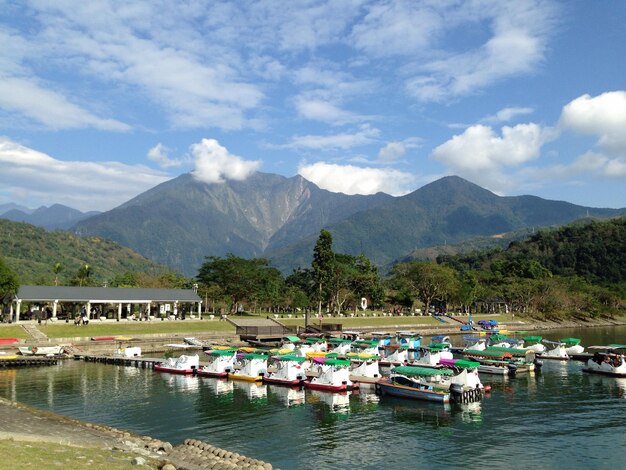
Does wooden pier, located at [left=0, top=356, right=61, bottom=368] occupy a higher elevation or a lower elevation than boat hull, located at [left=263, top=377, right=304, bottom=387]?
higher

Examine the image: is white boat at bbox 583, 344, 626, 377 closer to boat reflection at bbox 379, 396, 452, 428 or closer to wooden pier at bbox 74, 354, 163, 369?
boat reflection at bbox 379, 396, 452, 428

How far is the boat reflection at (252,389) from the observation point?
124 ft

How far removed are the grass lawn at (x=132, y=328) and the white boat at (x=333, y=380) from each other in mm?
35613

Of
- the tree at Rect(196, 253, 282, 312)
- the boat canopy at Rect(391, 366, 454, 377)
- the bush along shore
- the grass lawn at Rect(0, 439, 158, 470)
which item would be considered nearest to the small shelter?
the tree at Rect(196, 253, 282, 312)

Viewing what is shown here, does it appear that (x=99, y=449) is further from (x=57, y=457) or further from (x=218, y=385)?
(x=218, y=385)

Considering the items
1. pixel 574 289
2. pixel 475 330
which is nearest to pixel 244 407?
pixel 475 330

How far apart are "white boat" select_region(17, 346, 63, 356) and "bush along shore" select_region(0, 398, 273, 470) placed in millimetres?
27340

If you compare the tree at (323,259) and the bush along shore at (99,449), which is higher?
the tree at (323,259)

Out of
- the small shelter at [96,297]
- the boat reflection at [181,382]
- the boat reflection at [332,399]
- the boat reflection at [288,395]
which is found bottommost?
the boat reflection at [332,399]

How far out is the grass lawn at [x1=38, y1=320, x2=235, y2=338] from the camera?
2507 inches

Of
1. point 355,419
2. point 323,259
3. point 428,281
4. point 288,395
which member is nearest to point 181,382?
point 288,395

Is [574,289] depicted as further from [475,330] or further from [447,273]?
[475,330]

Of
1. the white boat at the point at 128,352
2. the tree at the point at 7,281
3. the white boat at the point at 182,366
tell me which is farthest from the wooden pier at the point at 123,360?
the tree at the point at 7,281

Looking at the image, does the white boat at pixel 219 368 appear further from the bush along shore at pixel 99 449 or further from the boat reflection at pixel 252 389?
the bush along shore at pixel 99 449
